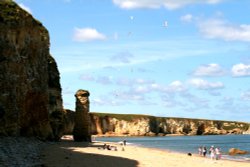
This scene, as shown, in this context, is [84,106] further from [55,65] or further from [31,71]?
[31,71]

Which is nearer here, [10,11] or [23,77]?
[10,11]

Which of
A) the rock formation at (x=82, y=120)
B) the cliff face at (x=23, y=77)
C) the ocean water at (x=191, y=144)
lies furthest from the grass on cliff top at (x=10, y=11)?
the ocean water at (x=191, y=144)

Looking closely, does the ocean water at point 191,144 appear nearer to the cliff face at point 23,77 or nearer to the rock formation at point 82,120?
the rock formation at point 82,120

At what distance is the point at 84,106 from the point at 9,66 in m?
22.8

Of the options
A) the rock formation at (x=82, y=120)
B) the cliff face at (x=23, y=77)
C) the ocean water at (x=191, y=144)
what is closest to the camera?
the cliff face at (x=23, y=77)

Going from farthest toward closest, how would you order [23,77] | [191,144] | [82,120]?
[191,144] < [82,120] < [23,77]

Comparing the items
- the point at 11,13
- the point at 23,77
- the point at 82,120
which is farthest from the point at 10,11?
the point at 82,120

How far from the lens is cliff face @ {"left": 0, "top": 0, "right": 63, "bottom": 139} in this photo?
45.8 metres

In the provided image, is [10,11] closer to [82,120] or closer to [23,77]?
[23,77]

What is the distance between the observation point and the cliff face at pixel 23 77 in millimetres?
45781

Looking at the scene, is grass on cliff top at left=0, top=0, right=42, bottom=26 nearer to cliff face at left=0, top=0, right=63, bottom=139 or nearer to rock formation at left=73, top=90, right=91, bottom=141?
cliff face at left=0, top=0, right=63, bottom=139

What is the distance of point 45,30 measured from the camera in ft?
203

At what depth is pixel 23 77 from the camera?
50562 millimetres

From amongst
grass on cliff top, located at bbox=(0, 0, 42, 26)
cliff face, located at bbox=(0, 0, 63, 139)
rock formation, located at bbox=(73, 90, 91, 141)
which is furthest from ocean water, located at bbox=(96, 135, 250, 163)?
grass on cliff top, located at bbox=(0, 0, 42, 26)
